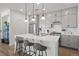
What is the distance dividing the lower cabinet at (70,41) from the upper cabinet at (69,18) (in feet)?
0.78

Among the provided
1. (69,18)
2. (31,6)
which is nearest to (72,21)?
(69,18)

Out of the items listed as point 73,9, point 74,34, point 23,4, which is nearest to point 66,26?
point 74,34

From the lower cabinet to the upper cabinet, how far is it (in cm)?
24

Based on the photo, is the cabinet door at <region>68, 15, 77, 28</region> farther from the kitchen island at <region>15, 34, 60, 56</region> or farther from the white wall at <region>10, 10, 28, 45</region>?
the white wall at <region>10, 10, 28, 45</region>

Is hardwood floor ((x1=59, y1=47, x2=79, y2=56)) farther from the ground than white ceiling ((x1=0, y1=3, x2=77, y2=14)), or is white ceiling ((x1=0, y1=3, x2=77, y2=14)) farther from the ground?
white ceiling ((x1=0, y1=3, x2=77, y2=14))

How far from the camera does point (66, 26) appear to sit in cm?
211

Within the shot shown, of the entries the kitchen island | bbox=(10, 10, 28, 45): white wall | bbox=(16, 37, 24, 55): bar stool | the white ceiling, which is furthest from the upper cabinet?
bbox=(16, 37, 24, 55): bar stool

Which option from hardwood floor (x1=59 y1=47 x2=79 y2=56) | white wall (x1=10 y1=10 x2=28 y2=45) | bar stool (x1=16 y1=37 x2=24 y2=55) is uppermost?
white wall (x1=10 y1=10 x2=28 y2=45)

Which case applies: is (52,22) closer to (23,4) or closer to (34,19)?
(34,19)

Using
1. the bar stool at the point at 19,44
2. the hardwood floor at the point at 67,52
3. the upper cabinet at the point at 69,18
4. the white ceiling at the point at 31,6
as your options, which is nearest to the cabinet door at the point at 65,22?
the upper cabinet at the point at 69,18

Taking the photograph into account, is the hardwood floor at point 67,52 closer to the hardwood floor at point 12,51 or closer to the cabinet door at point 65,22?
the hardwood floor at point 12,51

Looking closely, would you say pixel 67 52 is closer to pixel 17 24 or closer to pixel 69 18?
pixel 69 18

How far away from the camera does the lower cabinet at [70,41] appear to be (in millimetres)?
2076

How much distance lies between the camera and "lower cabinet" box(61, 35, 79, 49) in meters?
2.08
